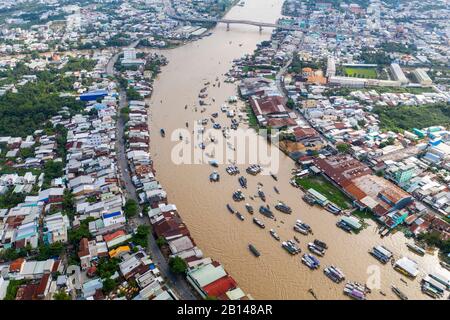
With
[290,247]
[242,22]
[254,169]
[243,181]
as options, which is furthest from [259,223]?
[242,22]

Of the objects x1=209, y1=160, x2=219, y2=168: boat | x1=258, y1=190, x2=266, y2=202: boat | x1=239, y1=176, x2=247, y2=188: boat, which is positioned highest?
x1=209, y1=160, x2=219, y2=168: boat

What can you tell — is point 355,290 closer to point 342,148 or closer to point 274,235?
point 274,235

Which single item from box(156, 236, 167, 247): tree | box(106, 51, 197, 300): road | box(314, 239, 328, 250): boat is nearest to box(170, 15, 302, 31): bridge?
box(106, 51, 197, 300): road

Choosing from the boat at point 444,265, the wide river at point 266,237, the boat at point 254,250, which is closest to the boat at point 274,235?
the wide river at point 266,237

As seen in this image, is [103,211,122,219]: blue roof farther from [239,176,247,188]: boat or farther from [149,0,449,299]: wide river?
[239,176,247,188]: boat

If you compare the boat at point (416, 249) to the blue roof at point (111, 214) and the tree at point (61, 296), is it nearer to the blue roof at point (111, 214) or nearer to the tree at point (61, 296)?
the blue roof at point (111, 214)

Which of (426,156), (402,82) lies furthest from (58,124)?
(402,82)
